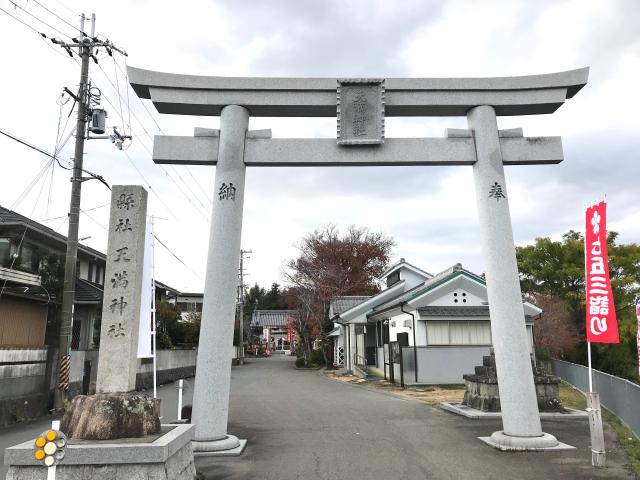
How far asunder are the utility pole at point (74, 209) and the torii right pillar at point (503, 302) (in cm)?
1211

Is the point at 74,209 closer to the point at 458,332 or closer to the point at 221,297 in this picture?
the point at 221,297

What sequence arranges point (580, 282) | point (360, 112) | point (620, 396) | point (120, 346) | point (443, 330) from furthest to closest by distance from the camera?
point (580, 282) → point (443, 330) → point (620, 396) → point (360, 112) → point (120, 346)

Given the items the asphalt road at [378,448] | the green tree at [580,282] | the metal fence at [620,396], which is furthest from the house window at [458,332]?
the green tree at [580,282]

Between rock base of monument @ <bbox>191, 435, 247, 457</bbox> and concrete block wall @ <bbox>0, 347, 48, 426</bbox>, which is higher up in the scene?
Answer: concrete block wall @ <bbox>0, 347, 48, 426</bbox>

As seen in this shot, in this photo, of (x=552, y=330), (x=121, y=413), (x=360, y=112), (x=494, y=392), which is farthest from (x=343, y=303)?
(x=121, y=413)

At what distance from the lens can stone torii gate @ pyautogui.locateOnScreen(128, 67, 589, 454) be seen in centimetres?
912

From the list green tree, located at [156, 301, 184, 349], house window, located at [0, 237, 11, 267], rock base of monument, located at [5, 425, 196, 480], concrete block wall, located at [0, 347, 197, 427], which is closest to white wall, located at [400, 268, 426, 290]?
green tree, located at [156, 301, 184, 349]

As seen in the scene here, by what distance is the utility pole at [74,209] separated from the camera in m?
14.6

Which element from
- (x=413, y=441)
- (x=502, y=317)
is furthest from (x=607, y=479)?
(x=413, y=441)

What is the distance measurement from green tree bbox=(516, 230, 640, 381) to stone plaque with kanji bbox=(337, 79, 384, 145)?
87.1ft

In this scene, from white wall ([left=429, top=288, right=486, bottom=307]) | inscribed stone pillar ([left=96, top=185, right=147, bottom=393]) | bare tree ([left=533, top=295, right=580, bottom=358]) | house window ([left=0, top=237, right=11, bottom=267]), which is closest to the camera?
inscribed stone pillar ([left=96, top=185, right=147, bottom=393])

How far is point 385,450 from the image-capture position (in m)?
8.90

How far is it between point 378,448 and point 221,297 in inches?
166

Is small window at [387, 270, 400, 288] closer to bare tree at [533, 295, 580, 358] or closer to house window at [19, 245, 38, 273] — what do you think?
bare tree at [533, 295, 580, 358]
